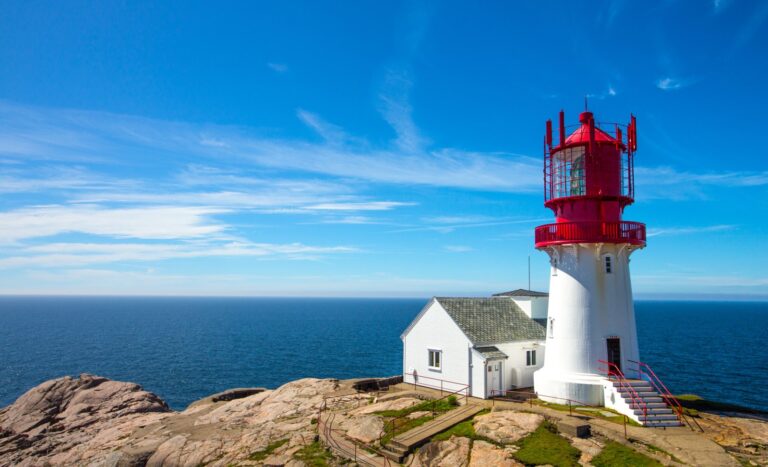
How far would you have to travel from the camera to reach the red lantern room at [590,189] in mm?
24469

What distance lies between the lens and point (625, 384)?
23.4 metres

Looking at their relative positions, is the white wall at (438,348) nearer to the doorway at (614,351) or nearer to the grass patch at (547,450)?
the doorway at (614,351)

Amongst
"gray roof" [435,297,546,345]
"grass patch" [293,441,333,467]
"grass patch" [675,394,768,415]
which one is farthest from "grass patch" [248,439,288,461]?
"grass patch" [675,394,768,415]

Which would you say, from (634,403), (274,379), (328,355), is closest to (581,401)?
(634,403)

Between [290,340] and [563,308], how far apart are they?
269ft

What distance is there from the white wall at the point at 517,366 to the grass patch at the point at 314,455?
12100 mm

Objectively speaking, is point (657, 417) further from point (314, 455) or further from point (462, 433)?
point (314, 455)

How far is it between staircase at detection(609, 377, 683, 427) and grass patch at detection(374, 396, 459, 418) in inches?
308

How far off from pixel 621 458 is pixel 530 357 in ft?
41.5

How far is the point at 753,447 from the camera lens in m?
18.8

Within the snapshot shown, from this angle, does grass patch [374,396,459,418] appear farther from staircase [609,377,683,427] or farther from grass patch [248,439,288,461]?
staircase [609,377,683,427]

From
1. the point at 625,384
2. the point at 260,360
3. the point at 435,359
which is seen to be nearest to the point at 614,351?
the point at 625,384

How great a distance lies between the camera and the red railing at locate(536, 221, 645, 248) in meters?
24.2

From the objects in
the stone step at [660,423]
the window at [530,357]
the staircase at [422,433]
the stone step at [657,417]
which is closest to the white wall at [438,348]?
the staircase at [422,433]
